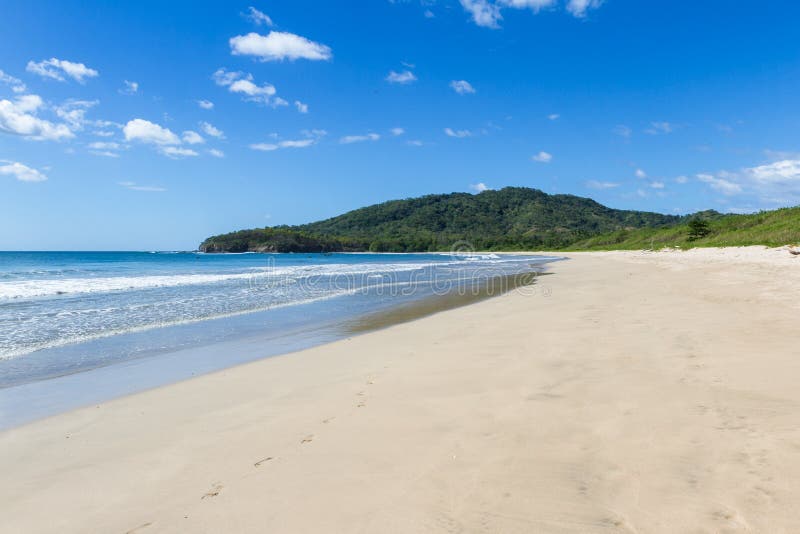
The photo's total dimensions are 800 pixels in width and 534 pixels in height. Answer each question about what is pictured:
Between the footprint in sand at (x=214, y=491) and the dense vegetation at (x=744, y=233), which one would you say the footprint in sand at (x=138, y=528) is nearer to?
the footprint in sand at (x=214, y=491)

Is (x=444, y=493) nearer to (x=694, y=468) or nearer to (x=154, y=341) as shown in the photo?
(x=694, y=468)

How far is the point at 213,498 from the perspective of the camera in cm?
303

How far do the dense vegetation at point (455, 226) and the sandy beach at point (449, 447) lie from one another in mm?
107614

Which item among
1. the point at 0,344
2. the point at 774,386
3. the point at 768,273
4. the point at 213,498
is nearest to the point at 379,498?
the point at 213,498

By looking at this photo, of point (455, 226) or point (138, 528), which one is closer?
point (138, 528)

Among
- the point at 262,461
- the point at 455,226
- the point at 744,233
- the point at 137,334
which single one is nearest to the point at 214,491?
the point at 262,461

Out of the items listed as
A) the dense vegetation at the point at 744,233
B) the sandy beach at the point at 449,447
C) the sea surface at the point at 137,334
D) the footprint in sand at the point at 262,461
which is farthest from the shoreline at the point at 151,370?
the dense vegetation at the point at 744,233

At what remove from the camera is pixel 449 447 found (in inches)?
142

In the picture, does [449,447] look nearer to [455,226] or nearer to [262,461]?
[262,461]

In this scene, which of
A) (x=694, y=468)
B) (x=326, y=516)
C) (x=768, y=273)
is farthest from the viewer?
(x=768, y=273)

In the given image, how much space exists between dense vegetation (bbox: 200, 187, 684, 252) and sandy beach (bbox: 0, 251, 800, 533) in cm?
10761

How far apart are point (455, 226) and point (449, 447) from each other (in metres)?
168

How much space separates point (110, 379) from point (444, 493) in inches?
243

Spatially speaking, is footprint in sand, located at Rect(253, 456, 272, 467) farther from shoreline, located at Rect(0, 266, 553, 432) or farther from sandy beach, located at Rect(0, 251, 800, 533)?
shoreline, located at Rect(0, 266, 553, 432)
